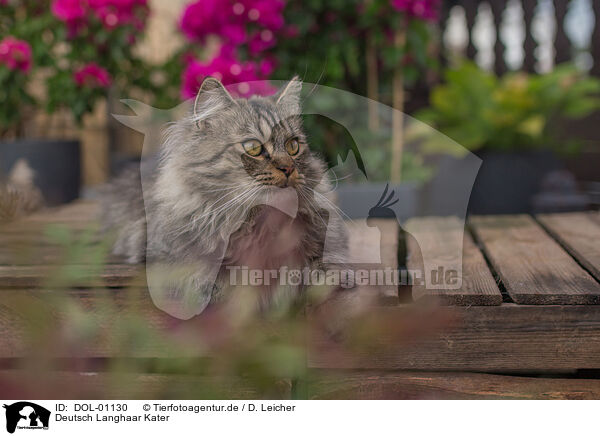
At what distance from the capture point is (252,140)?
3.14 feet

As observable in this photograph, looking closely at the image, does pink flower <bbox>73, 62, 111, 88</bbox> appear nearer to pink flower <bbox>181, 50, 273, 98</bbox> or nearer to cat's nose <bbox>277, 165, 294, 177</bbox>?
pink flower <bbox>181, 50, 273, 98</bbox>

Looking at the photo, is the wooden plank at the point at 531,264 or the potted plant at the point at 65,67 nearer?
the wooden plank at the point at 531,264

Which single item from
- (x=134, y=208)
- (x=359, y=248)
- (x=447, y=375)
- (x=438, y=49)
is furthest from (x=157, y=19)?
(x=447, y=375)

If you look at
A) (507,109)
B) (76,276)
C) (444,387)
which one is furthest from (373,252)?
(507,109)

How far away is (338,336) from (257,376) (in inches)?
6.8

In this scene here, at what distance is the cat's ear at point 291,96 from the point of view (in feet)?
3.24

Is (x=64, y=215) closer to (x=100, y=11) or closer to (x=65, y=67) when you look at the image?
(x=100, y=11)

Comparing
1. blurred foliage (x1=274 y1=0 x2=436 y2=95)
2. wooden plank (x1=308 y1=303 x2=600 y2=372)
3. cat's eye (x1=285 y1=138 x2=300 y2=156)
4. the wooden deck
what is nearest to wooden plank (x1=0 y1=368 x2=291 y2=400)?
the wooden deck

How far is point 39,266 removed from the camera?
4.15 feet

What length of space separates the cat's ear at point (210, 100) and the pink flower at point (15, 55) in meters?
1.76

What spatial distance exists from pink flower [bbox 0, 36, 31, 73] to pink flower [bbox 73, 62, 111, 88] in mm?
204

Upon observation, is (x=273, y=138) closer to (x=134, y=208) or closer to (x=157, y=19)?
(x=134, y=208)
